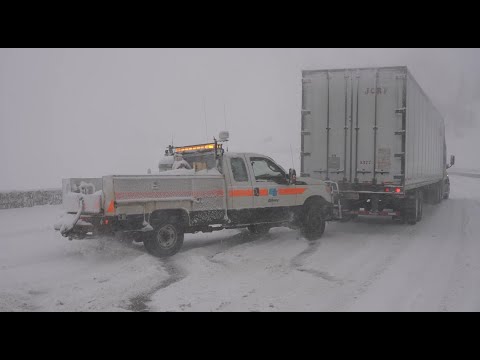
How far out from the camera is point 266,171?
1027 centimetres

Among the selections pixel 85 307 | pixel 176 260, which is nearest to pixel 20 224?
pixel 176 260

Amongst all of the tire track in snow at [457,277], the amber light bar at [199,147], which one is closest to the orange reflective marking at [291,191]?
the amber light bar at [199,147]

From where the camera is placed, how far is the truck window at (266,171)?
33.0ft

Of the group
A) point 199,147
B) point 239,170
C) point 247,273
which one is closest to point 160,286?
point 247,273

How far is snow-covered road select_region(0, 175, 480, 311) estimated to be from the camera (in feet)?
19.1

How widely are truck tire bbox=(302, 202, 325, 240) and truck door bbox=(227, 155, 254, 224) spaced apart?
146cm

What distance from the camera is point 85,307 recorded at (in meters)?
5.62

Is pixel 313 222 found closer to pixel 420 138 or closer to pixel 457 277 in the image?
pixel 457 277

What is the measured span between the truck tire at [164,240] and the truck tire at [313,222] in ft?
10.1

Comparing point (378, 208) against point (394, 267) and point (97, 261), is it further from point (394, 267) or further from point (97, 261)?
point (97, 261)

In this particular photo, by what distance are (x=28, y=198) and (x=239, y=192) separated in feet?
24.9

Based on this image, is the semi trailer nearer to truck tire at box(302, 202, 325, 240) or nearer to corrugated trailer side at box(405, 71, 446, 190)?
corrugated trailer side at box(405, 71, 446, 190)

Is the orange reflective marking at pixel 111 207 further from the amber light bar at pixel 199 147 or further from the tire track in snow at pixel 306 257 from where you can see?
the tire track in snow at pixel 306 257

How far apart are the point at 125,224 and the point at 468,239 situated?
728cm
